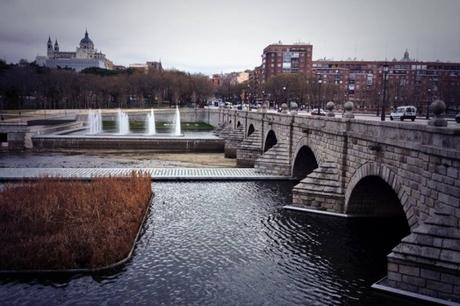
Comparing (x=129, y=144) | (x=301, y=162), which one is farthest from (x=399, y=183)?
(x=129, y=144)

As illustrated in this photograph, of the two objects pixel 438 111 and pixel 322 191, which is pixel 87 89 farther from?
pixel 438 111

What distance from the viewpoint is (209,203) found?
23109mm

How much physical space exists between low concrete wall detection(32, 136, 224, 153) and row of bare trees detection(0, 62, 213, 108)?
41684mm

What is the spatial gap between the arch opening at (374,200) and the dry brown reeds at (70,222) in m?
10.5

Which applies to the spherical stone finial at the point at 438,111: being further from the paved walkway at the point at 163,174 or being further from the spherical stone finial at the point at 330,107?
the paved walkway at the point at 163,174

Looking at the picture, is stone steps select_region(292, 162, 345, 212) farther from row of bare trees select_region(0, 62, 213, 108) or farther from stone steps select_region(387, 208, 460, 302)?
row of bare trees select_region(0, 62, 213, 108)

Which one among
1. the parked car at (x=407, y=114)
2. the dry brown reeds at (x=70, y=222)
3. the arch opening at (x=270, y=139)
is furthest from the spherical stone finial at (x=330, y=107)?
the arch opening at (x=270, y=139)

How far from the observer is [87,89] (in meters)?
100

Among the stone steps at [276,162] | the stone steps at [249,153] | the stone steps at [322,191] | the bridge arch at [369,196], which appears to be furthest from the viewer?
the stone steps at [249,153]

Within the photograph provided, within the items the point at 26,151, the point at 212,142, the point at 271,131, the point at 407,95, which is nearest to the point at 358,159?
the point at 271,131

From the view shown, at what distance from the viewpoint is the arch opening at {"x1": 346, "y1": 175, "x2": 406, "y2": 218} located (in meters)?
20.0

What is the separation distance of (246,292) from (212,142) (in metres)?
37.7

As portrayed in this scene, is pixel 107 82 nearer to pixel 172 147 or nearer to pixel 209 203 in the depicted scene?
pixel 172 147

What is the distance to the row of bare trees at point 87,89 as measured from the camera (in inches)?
3438
